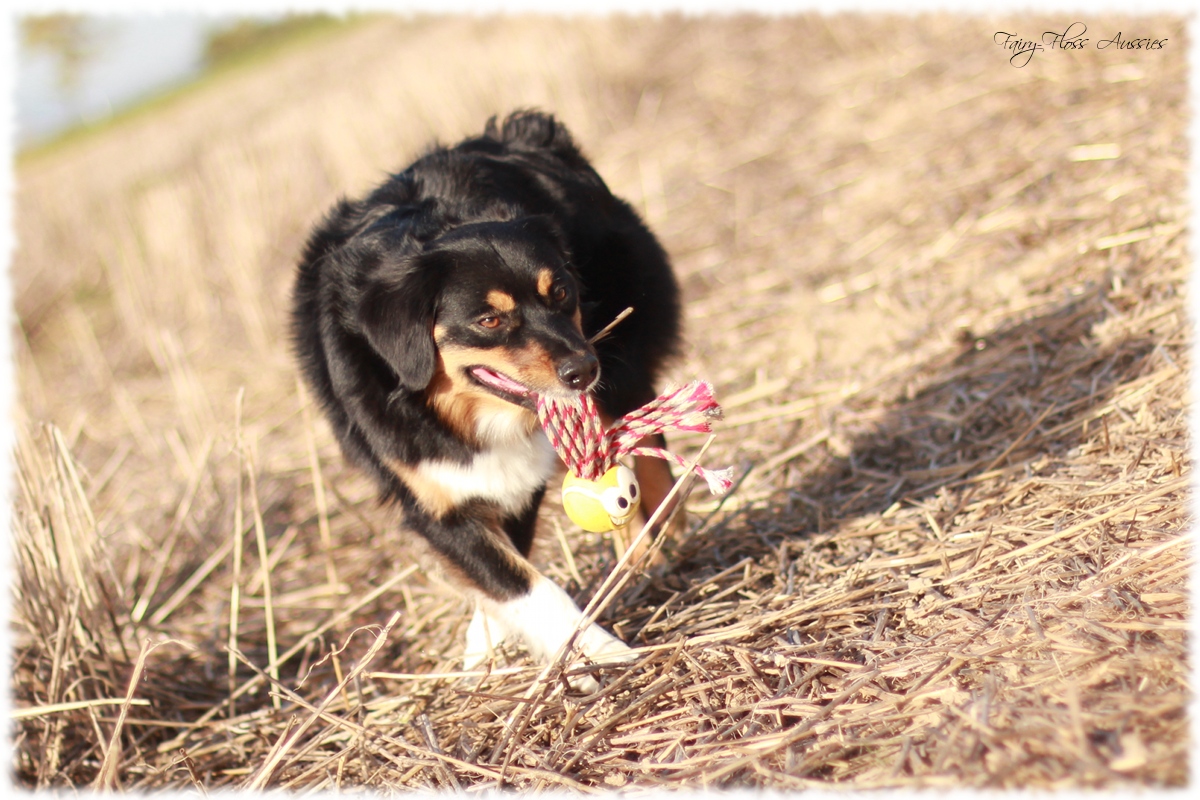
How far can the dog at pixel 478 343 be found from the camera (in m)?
2.56

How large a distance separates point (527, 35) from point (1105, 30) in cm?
572

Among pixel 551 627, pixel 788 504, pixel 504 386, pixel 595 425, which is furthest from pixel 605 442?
pixel 788 504

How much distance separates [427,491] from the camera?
9.11 feet

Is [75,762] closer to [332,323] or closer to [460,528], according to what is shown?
[460,528]

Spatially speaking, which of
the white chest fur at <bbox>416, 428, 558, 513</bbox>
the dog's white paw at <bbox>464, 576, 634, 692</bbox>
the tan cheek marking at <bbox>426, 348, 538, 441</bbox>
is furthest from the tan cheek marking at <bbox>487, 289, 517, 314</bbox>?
the dog's white paw at <bbox>464, 576, 634, 692</bbox>

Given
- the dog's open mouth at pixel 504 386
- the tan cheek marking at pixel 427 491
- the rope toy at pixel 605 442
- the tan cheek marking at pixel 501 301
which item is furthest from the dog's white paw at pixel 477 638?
the tan cheek marking at pixel 501 301

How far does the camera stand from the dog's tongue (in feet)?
8.50

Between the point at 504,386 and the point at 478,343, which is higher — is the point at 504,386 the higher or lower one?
the lower one

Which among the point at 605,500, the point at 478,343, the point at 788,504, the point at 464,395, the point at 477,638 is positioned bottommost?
the point at 788,504

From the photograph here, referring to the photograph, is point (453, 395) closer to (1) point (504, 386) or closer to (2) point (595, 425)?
(1) point (504, 386)

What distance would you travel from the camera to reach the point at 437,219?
9.21 ft

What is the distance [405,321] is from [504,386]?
337 mm

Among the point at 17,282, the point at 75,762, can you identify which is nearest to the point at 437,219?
the point at 75,762

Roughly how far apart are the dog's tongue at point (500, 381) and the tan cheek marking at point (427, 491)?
0.37 m
